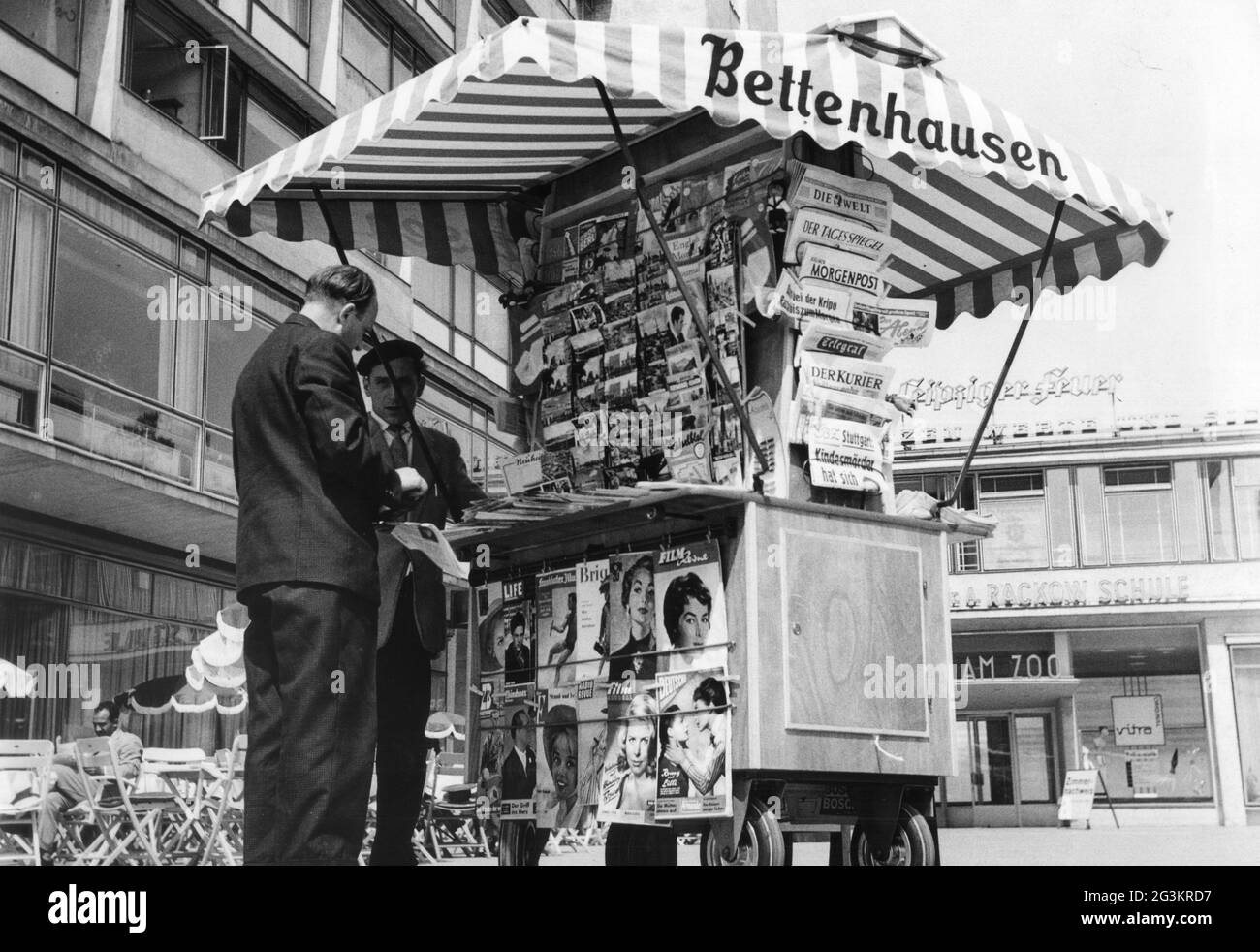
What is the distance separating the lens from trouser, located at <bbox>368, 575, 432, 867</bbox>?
213 inches

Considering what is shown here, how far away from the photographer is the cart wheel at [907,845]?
544cm

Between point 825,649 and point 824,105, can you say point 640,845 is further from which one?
point 824,105

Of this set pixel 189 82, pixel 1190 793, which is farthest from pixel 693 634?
pixel 1190 793

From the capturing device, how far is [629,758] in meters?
5.36

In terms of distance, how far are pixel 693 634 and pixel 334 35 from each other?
15.1 meters

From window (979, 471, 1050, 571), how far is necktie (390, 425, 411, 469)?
2823cm

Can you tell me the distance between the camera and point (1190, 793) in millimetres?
30953

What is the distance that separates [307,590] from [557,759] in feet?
5.31

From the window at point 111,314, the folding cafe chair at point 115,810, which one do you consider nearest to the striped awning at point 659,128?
the folding cafe chair at point 115,810

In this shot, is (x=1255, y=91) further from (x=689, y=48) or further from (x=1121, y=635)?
(x=1121, y=635)
